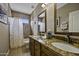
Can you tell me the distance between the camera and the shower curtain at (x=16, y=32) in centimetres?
182

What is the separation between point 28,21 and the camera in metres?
1.81

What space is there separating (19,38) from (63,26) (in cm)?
86

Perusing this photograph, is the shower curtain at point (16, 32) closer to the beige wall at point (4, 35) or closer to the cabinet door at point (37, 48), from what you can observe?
the beige wall at point (4, 35)

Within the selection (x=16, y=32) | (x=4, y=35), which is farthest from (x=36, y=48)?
(x=4, y=35)

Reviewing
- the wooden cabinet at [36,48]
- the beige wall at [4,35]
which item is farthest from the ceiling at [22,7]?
the wooden cabinet at [36,48]

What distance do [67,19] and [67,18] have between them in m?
0.02

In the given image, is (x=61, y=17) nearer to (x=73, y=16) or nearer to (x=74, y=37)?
(x=73, y=16)

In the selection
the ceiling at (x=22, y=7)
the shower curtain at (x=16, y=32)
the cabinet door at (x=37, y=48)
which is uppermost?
the ceiling at (x=22, y=7)

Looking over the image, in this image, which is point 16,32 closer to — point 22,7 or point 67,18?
point 22,7

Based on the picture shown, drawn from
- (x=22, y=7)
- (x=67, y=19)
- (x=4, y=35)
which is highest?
(x=22, y=7)

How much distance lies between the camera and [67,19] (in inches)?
73.8

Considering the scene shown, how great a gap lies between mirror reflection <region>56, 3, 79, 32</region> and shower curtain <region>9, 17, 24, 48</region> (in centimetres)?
80

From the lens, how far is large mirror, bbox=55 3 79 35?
1.67 metres

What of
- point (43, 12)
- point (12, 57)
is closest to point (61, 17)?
point (43, 12)
